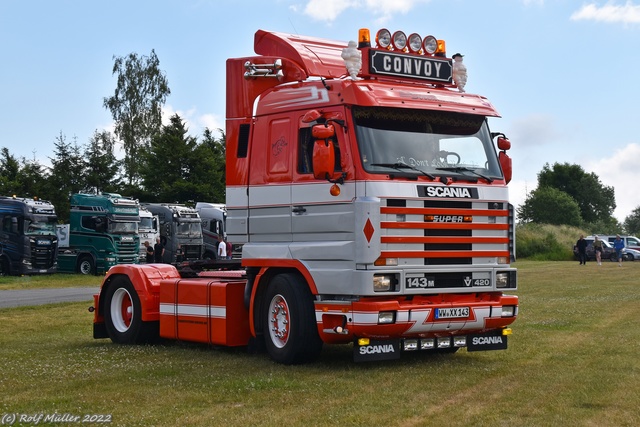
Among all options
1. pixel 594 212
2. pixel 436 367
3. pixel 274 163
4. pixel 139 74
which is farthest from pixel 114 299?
A: pixel 594 212

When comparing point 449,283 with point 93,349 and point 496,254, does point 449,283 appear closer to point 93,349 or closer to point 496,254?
point 496,254

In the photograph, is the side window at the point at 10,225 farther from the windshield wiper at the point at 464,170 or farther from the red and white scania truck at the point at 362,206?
the windshield wiper at the point at 464,170

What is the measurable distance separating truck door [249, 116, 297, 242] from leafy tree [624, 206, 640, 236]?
119606mm

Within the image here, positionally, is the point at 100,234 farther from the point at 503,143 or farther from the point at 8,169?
the point at 503,143

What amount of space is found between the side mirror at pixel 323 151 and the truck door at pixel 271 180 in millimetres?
1039

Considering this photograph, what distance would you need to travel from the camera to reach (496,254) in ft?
40.1

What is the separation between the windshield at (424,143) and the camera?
11.6 meters

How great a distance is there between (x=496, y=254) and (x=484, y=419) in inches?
159

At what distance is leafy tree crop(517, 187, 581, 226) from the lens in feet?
366

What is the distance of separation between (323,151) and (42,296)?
64.6 ft

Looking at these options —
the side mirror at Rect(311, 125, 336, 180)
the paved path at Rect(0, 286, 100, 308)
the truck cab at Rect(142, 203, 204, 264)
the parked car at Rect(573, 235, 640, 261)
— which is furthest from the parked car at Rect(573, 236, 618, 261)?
the side mirror at Rect(311, 125, 336, 180)

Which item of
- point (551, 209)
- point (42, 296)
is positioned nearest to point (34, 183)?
point (42, 296)

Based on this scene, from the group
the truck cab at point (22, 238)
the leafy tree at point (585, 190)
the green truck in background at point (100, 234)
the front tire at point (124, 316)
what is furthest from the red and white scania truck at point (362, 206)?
the leafy tree at point (585, 190)

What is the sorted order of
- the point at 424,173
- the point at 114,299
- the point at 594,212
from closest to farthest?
the point at 424,173, the point at 114,299, the point at 594,212
